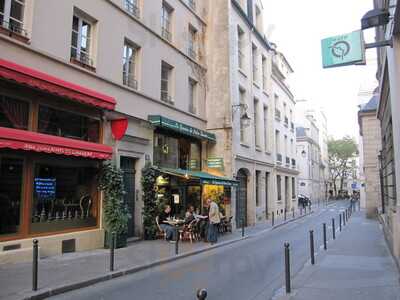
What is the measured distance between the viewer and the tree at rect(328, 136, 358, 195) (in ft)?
277

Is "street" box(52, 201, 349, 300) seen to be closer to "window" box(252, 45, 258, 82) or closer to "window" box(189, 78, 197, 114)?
"window" box(189, 78, 197, 114)

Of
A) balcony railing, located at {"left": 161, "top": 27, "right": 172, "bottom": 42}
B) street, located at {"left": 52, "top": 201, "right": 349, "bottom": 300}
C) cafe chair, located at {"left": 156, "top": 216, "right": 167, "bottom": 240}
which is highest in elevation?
balcony railing, located at {"left": 161, "top": 27, "right": 172, "bottom": 42}

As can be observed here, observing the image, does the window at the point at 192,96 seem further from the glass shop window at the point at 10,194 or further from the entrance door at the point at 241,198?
the glass shop window at the point at 10,194

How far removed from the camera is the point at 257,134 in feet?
89.9

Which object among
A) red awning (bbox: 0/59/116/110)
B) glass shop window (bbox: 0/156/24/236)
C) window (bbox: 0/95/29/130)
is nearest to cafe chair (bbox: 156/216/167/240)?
red awning (bbox: 0/59/116/110)

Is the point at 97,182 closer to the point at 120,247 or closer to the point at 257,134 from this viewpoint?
the point at 120,247

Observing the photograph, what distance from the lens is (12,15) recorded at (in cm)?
1048

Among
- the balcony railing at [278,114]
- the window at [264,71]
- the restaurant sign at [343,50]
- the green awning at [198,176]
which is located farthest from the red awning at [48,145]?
the balcony railing at [278,114]

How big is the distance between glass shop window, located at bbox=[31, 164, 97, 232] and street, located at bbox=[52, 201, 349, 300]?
3.36m

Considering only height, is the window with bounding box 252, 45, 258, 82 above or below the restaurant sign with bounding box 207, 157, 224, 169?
above

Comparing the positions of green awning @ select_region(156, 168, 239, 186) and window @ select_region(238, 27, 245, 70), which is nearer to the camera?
green awning @ select_region(156, 168, 239, 186)

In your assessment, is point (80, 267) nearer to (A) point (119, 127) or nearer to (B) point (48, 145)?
(B) point (48, 145)

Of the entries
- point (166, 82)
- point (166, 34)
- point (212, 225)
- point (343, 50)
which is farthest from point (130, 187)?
point (343, 50)

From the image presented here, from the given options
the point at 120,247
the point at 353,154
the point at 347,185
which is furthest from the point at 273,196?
the point at 347,185
